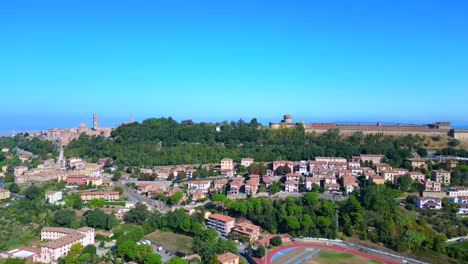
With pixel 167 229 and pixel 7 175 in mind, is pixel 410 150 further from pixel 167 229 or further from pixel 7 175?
pixel 7 175

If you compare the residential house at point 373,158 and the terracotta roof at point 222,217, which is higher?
the residential house at point 373,158

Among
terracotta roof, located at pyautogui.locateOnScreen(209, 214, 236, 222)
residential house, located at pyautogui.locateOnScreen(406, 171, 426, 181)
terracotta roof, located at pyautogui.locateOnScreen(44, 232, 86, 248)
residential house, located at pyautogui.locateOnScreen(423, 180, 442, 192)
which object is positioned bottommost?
terracotta roof, located at pyautogui.locateOnScreen(44, 232, 86, 248)

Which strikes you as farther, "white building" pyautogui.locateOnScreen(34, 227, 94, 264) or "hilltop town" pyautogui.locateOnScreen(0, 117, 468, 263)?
"hilltop town" pyautogui.locateOnScreen(0, 117, 468, 263)

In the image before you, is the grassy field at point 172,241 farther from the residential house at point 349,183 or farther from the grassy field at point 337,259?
the residential house at point 349,183

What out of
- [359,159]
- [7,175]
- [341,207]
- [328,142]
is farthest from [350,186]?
[7,175]

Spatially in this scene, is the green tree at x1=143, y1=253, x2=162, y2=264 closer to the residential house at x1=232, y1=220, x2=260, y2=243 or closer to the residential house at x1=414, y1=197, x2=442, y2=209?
the residential house at x1=232, y1=220, x2=260, y2=243

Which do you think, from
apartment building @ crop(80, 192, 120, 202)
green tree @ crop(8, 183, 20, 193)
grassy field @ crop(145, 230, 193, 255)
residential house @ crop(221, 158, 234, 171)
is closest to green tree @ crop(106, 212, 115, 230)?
grassy field @ crop(145, 230, 193, 255)

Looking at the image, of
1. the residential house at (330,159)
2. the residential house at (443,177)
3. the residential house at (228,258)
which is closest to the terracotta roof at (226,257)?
the residential house at (228,258)
